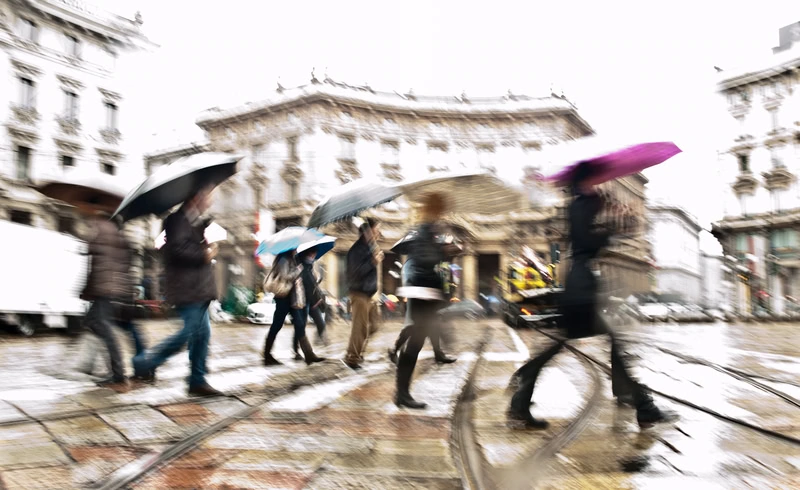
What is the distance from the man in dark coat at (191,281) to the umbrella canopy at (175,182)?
10cm

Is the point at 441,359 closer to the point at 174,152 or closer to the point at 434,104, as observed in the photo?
the point at 434,104

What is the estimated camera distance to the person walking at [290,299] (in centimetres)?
777

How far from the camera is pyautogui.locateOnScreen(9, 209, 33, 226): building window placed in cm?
2797

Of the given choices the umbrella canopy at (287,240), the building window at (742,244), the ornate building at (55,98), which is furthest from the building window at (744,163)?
the umbrella canopy at (287,240)

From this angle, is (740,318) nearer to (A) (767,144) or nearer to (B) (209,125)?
(A) (767,144)

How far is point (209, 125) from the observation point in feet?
120

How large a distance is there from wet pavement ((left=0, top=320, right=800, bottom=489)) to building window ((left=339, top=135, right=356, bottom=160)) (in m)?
32.2

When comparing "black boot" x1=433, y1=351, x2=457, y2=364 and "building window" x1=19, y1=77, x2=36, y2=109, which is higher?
"building window" x1=19, y1=77, x2=36, y2=109

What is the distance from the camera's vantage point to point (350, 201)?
6.09 m

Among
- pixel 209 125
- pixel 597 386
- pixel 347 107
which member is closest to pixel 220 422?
pixel 597 386

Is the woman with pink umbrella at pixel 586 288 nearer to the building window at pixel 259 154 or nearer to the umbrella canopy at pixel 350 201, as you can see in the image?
the umbrella canopy at pixel 350 201

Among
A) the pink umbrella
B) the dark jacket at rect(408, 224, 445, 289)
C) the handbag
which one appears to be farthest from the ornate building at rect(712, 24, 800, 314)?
the dark jacket at rect(408, 224, 445, 289)

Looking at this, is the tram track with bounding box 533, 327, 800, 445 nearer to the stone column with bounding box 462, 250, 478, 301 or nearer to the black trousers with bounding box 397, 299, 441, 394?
the black trousers with bounding box 397, 299, 441, 394

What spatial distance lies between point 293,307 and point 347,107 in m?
33.6
